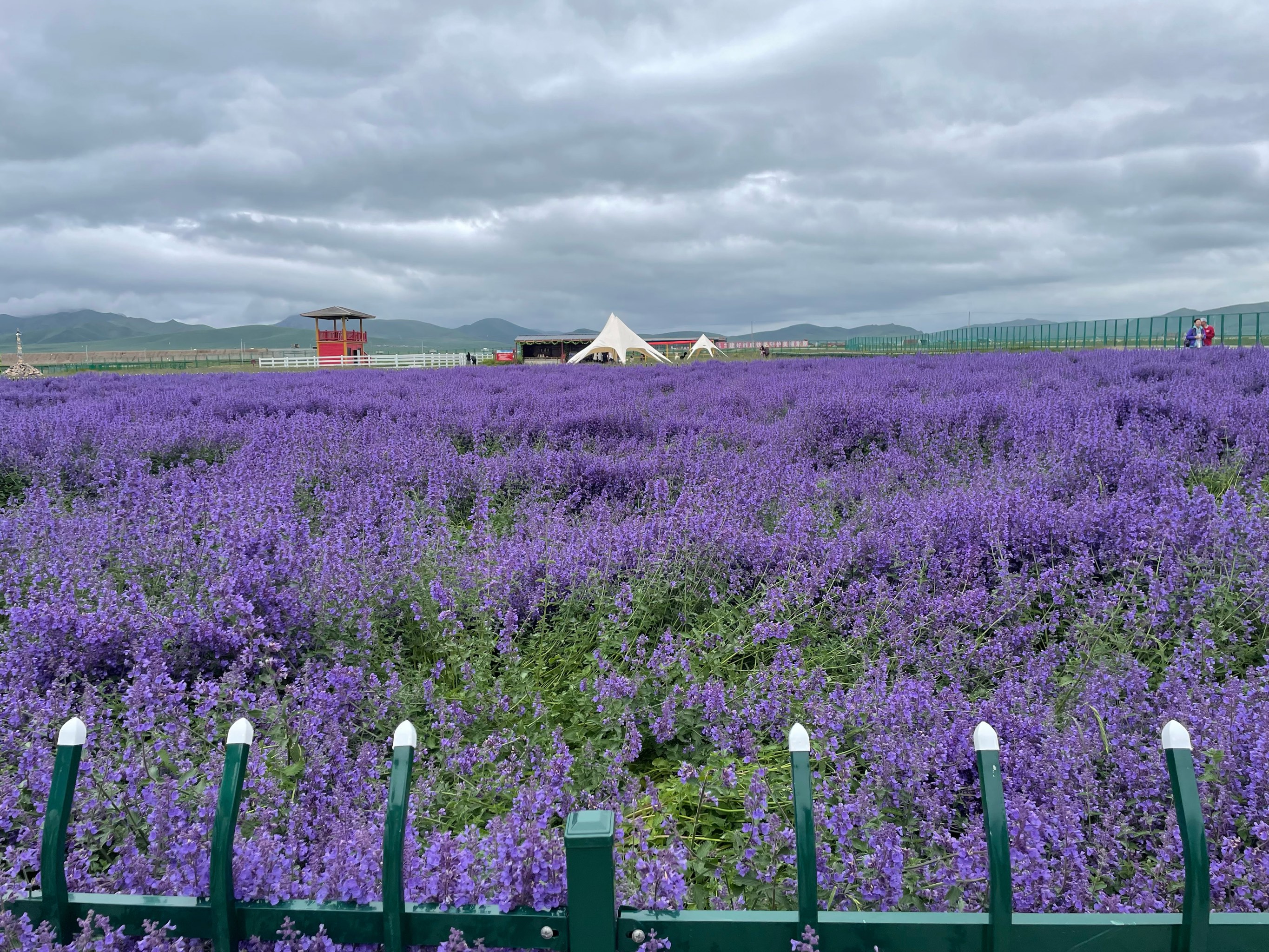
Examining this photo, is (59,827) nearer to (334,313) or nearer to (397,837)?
(397,837)

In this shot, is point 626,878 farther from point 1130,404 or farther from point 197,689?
point 1130,404

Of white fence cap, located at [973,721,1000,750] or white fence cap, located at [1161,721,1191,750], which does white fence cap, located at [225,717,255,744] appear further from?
white fence cap, located at [1161,721,1191,750]

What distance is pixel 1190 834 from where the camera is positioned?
1.10 metres

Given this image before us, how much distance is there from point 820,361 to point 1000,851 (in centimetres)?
1992

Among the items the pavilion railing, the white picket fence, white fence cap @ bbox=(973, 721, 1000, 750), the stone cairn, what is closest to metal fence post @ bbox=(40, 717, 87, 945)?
white fence cap @ bbox=(973, 721, 1000, 750)

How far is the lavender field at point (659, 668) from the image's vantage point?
1.60 m

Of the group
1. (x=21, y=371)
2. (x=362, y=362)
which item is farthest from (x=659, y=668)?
(x=362, y=362)

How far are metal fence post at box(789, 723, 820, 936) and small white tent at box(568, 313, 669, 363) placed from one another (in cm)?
3766

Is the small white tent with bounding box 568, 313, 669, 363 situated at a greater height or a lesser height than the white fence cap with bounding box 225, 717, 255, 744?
greater

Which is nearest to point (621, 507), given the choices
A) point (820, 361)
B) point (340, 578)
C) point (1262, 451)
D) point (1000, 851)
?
point (340, 578)

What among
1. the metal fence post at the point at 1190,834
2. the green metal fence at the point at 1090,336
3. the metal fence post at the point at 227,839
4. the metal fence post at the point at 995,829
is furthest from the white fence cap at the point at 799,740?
the green metal fence at the point at 1090,336

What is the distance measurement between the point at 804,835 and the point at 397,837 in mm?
600

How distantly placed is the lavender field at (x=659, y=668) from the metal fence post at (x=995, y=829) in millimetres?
413

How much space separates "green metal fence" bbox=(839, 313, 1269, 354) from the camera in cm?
3344
